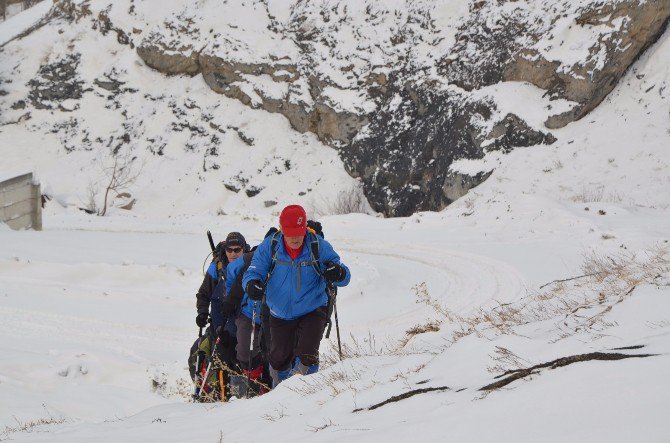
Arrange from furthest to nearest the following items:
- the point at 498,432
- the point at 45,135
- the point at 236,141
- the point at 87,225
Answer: the point at 45,135, the point at 236,141, the point at 87,225, the point at 498,432

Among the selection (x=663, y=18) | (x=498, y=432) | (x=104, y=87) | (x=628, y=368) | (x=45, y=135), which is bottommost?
(x=45, y=135)

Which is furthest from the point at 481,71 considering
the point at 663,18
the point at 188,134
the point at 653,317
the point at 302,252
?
the point at 653,317

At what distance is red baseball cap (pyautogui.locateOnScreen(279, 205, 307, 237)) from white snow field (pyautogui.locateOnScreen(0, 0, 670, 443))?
1170mm

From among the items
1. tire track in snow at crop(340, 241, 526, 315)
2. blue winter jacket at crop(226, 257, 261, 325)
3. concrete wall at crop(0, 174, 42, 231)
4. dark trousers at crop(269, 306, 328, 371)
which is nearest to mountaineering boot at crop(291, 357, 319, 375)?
dark trousers at crop(269, 306, 328, 371)

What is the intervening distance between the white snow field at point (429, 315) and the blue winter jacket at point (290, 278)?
2.19ft

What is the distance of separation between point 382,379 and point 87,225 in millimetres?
20618

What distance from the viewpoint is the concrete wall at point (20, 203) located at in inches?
768

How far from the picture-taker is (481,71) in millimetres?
26391

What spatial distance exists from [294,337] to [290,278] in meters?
0.66

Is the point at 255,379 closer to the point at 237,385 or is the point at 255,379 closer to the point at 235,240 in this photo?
the point at 237,385

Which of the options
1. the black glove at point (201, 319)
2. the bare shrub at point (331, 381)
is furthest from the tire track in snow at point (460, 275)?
the bare shrub at point (331, 381)

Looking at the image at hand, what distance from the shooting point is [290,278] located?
19.3 ft

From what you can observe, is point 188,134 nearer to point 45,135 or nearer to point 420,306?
point 45,135

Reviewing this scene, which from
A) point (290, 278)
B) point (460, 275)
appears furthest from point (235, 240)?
point (460, 275)
